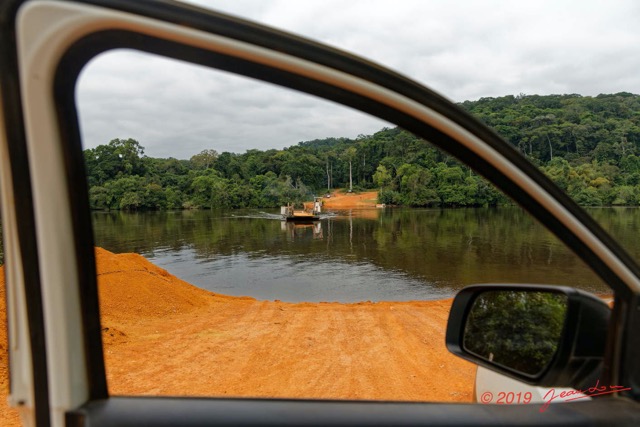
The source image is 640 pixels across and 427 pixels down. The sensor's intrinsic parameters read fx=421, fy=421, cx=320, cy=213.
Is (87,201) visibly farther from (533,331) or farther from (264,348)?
(264,348)

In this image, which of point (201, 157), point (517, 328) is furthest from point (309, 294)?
point (517, 328)

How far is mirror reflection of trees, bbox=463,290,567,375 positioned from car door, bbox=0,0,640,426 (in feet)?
0.45

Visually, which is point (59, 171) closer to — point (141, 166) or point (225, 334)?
point (141, 166)

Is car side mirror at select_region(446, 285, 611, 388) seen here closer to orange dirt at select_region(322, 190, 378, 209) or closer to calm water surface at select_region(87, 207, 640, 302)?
calm water surface at select_region(87, 207, 640, 302)

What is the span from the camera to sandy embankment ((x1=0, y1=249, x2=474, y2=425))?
4.46m

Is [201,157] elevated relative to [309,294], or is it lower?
elevated

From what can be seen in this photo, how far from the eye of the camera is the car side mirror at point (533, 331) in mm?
964

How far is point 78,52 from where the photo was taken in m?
0.80

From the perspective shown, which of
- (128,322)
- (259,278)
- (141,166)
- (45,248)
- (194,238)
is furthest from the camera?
(194,238)

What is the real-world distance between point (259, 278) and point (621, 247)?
51.4ft

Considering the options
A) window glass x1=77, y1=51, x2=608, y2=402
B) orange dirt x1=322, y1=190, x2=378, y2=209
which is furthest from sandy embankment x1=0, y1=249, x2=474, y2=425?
orange dirt x1=322, y1=190, x2=378, y2=209

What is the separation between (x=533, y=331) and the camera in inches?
45.7

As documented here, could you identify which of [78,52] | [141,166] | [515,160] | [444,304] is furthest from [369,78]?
[444,304]

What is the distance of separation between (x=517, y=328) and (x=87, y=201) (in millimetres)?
1174
